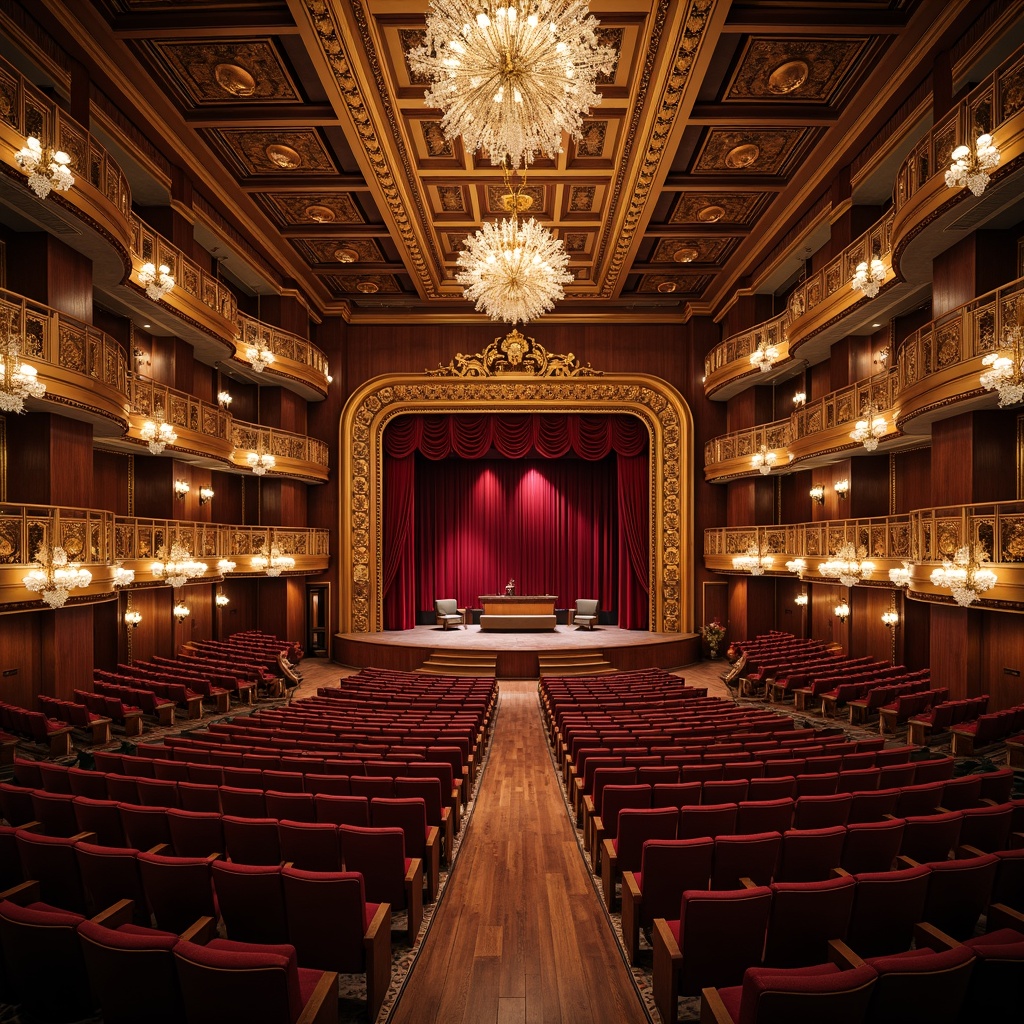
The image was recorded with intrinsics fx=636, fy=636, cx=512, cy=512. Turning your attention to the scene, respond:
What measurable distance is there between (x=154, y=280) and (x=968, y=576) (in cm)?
1335

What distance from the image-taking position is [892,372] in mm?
11523

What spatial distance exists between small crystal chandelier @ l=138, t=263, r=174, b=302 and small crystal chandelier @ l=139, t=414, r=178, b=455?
2.22 meters

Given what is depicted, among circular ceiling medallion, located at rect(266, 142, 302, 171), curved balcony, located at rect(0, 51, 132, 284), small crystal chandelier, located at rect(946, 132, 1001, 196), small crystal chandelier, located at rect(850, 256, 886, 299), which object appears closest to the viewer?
small crystal chandelier, located at rect(946, 132, 1001, 196)

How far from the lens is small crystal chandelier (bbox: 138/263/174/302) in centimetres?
1095

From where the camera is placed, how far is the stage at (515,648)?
15625 mm

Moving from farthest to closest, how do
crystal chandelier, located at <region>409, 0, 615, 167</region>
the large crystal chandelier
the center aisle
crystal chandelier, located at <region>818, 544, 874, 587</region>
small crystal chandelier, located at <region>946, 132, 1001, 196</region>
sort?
crystal chandelier, located at <region>818, 544, 874, 587</region> < the large crystal chandelier < small crystal chandelier, located at <region>946, 132, 1001, 196</region> < crystal chandelier, located at <region>409, 0, 615, 167</region> < the center aisle

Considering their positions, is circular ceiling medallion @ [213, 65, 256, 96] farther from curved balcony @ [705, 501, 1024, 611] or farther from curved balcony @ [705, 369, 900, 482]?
curved balcony @ [705, 501, 1024, 611]

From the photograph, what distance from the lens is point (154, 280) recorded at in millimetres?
11062

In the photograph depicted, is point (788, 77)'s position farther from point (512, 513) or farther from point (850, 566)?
point (512, 513)

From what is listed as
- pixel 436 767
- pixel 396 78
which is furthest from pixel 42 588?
pixel 396 78

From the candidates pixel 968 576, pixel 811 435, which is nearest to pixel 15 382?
pixel 968 576

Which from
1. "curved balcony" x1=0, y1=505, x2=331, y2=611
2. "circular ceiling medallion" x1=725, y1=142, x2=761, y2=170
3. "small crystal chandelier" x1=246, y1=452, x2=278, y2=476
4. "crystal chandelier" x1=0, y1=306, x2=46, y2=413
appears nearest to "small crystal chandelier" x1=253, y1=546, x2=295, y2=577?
"curved balcony" x1=0, y1=505, x2=331, y2=611

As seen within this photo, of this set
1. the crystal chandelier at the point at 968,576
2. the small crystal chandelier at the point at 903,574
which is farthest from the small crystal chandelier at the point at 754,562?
the crystal chandelier at the point at 968,576

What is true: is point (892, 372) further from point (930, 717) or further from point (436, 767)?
point (436, 767)
